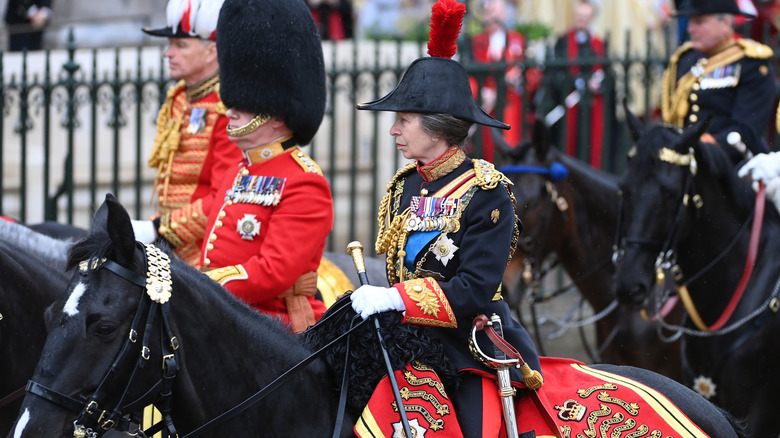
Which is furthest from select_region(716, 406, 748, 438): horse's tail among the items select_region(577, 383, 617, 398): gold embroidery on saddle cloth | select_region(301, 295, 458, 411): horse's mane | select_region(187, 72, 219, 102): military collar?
select_region(187, 72, 219, 102): military collar

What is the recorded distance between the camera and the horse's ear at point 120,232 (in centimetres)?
311

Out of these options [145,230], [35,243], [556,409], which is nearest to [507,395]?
[556,409]

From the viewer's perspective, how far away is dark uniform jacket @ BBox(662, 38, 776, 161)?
664 cm

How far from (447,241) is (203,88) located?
2.43 metres

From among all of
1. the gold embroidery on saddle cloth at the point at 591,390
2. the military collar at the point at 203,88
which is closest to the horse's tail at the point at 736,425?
the gold embroidery on saddle cloth at the point at 591,390

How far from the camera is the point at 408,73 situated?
147 inches

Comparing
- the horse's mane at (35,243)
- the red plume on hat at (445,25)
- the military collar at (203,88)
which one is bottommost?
the horse's mane at (35,243)

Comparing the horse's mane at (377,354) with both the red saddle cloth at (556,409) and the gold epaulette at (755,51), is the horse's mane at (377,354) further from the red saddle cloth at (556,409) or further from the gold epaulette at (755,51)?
the gold epaulette at (755,51)

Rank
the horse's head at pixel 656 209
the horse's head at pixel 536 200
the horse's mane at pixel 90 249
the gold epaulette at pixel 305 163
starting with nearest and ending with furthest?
1. the horse's mane at pixel 90 249
2. the gold epaulette at pixel 305 163
3. the horse's head at pixel 656 209
4. the horse's head at pixel 536 200

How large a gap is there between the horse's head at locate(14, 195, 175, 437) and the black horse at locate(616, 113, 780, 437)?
3.33 metres

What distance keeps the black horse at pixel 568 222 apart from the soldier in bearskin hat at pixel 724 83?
69 centimetres

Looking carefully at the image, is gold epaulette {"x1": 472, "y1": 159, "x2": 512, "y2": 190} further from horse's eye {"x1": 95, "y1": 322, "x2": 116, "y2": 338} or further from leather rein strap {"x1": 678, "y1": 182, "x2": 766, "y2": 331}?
leather rein strap {"x1": 678, "y1": 182, "x2": 766, "y2": 331}

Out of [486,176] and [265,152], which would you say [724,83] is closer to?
[265,152]

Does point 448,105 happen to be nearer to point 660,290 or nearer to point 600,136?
point 660,290
